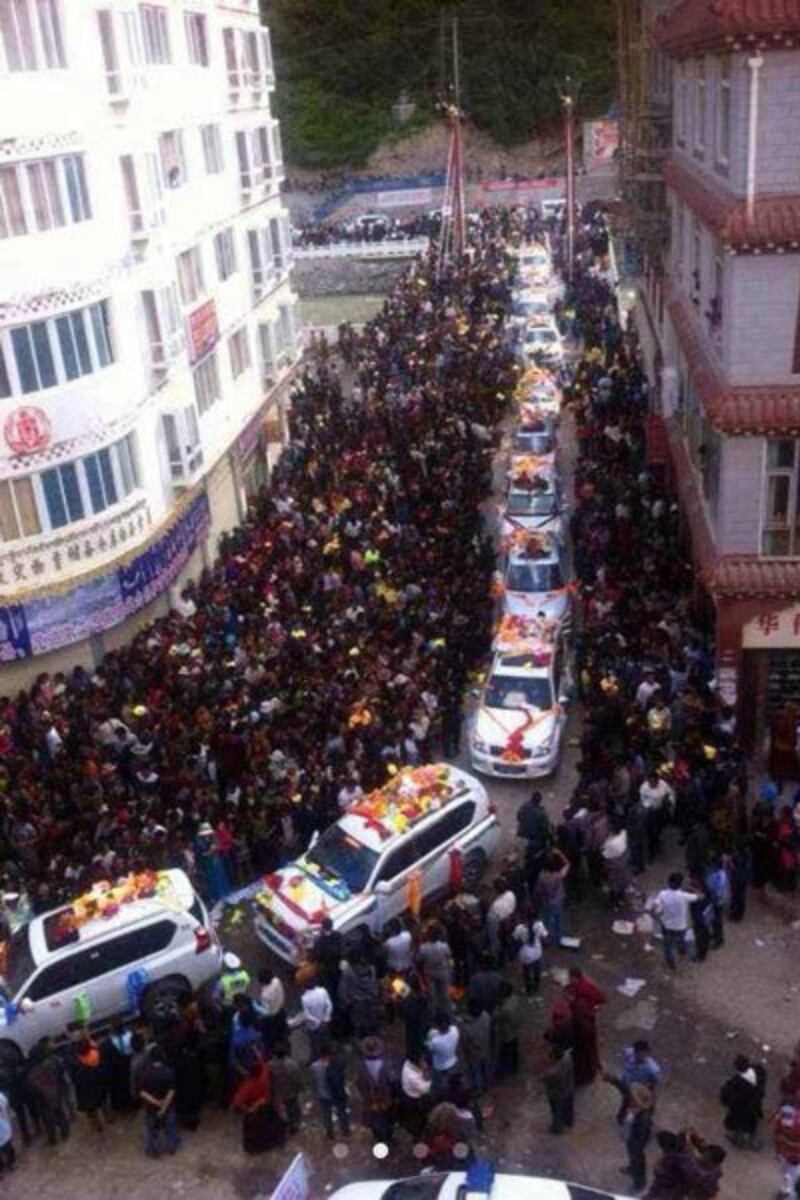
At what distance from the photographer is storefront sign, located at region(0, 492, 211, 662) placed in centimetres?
2109

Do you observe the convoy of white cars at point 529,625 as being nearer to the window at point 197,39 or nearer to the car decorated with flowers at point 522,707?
the car decorated with flowers at point 522,707

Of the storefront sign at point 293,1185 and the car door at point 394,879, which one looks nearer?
the storefront sign at point 293,1185

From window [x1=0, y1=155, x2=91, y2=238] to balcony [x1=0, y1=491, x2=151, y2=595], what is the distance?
536 cm

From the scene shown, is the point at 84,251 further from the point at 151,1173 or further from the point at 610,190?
the point at 610,190

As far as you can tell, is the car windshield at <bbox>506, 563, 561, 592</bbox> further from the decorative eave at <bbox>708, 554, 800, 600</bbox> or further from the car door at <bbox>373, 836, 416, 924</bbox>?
the car door at <bbox>373, 836, 416, 924</bbox>

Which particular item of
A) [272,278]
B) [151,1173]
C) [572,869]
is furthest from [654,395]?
[151,1173]

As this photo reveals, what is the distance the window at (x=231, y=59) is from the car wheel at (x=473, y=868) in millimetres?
22303

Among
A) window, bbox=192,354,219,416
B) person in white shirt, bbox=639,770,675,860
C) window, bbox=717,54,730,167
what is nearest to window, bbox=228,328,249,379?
window, bbox=192,354,219,416

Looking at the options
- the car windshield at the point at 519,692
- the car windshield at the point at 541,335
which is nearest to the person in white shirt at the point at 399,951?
the car windshield at the point at 519,692

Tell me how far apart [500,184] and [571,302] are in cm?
3166

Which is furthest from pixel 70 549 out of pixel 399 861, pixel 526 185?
pixel 526 185

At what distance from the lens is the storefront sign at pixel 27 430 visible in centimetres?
2022

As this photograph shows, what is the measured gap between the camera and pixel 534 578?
22703 millimetres

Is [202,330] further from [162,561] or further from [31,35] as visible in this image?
[31,35]
